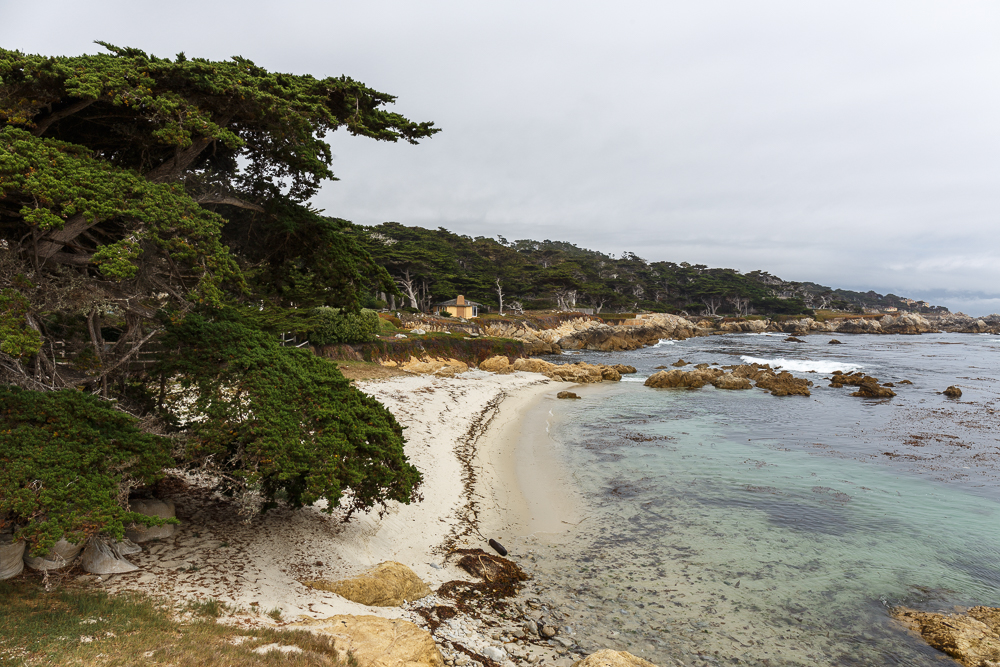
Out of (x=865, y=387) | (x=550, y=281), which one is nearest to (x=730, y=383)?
(x=865, y=387)

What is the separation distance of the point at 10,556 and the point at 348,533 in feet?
14.5


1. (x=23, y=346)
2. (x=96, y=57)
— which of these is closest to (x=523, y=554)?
(x=23, y=346)

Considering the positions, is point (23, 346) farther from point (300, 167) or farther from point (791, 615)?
point (791, 615)

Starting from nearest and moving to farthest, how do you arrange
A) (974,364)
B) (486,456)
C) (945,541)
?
(945,541) → (486,456) → (974,364)

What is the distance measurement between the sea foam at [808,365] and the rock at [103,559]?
4576 cm

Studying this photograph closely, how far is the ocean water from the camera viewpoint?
7113 millimetres

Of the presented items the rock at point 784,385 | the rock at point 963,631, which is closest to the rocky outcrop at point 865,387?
the rock at point 784,385

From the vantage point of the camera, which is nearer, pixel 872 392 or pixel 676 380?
pixel 872 392

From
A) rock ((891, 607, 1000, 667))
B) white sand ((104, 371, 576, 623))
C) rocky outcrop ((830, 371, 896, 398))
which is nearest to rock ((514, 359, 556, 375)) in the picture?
white sand ((104, 371, 576, 623))

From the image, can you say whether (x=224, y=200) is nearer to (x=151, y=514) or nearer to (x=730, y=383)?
(x=151, y=514)

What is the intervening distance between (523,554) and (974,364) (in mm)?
57075

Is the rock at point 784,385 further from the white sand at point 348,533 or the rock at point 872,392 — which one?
the white sand at point 348,533

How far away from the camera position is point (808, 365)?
1716 inches

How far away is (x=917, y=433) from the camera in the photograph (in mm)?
19984
